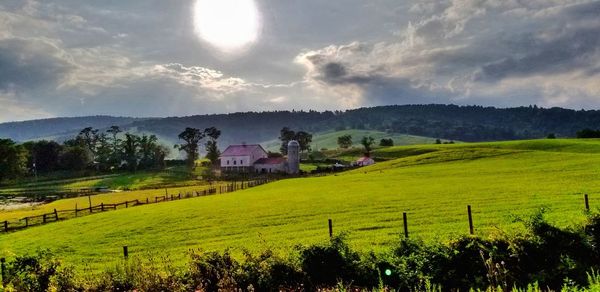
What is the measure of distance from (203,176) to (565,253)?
135 meters

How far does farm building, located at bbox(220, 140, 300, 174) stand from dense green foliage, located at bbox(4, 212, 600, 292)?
133 meters

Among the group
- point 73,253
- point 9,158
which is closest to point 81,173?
point 9,158

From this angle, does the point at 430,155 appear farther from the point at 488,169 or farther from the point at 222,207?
the point at 222,207

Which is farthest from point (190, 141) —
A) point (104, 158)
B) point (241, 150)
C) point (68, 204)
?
point (68, 204)

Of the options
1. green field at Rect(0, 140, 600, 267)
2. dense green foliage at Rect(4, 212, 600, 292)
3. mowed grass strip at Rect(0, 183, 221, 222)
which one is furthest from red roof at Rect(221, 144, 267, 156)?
dense green foliage at Rect(4, 212, 600, 292)

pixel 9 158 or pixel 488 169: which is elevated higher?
pixel 9 158

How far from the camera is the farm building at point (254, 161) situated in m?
149

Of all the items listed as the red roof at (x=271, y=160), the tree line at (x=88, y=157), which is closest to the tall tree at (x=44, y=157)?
the tree line at (x=88, y=157)

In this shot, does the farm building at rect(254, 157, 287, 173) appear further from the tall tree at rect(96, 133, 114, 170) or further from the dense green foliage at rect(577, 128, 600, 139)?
the dense green foliage at rect(577, 128, 600, 139)

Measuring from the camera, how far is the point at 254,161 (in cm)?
16475

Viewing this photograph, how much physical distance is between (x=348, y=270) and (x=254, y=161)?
495 feet

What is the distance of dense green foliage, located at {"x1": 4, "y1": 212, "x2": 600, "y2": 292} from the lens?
1411 centimetres

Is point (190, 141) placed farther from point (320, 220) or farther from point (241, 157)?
point (320, 220)

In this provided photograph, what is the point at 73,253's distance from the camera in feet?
103
